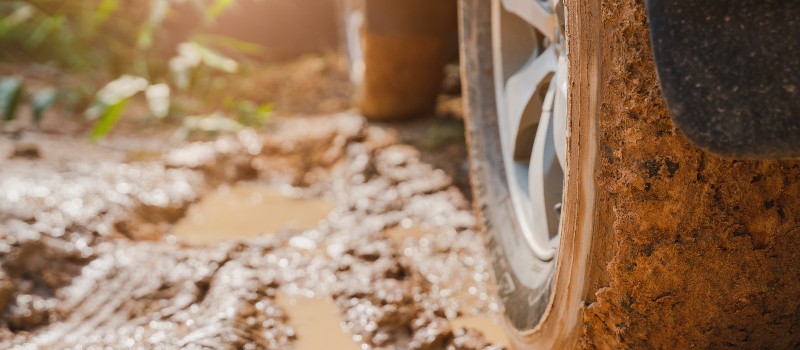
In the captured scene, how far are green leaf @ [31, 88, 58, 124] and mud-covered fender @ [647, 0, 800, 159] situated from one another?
287 centimetres

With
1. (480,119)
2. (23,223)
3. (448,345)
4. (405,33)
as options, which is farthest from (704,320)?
(405,33)

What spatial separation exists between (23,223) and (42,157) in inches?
28.3

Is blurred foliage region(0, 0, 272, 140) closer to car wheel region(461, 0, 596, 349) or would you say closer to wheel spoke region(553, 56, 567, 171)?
car wheel region(461, 0, 596, 349)

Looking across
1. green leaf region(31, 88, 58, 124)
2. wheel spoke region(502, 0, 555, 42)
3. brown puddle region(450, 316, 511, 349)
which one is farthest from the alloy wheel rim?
green leaf region(31, 88, 58, 124)

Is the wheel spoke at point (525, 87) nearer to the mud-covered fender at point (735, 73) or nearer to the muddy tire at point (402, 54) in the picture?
the mud-covered fender at point (735, 73)

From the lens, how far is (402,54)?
106 inches

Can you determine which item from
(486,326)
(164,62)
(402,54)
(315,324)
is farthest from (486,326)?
(164,62)

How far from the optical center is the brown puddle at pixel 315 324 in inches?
55.7

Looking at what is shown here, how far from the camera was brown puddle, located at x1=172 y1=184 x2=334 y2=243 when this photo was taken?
2117 mm

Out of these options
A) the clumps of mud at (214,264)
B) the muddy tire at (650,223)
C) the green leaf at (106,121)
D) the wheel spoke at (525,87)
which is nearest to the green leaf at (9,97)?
the green leaf at (106,121)

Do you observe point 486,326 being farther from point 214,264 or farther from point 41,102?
point 41,102

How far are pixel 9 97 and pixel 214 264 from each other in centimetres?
180

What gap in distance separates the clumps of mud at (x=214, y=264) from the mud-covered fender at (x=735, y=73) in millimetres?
809

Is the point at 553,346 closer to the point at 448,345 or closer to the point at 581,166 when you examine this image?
the point at 581,166
